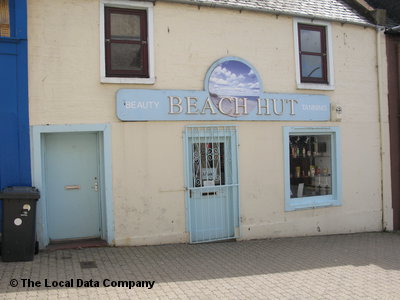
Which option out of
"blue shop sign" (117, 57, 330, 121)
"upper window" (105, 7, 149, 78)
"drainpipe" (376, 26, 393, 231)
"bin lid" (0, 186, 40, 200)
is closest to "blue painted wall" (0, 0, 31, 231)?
"bin lid" (0, 186, 40, 200)

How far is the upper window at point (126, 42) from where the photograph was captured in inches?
305

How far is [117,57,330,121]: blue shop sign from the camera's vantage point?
7758 mm

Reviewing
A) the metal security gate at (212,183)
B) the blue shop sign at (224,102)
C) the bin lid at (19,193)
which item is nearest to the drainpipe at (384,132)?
the blue shop sign at (224,102)

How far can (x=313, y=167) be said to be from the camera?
9.80 metres

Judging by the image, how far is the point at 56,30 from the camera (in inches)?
287

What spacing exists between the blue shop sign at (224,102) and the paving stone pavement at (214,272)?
8.11 ft

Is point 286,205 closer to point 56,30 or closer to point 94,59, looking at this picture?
point 94,59

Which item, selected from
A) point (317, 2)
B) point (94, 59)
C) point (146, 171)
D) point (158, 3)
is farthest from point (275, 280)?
point (317, 2)

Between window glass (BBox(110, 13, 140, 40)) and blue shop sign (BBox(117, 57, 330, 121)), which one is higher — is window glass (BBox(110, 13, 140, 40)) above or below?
above

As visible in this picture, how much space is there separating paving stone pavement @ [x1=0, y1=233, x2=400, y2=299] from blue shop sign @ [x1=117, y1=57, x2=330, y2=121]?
2.47 m

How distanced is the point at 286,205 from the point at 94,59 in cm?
487

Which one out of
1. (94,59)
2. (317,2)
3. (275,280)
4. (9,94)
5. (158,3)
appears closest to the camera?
(275,280)

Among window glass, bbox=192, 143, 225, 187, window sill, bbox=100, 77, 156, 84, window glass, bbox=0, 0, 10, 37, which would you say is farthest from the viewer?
window glass, bbox=192, 143, 225, 187

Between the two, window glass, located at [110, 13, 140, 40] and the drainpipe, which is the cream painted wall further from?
window glass, located at [110, 13, 140, 40]
